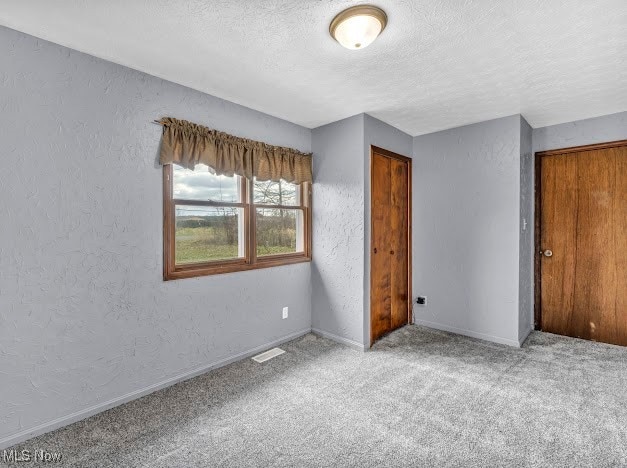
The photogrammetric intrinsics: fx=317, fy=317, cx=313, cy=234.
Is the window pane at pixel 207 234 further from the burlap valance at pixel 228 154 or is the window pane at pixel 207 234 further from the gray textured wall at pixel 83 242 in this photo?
the burlap valance at pixel 228 154

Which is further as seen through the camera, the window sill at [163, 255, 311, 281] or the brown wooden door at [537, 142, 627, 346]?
the brown wooden door at [537, 142, 627, 346]

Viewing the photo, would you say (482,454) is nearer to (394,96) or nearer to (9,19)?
(394,96)

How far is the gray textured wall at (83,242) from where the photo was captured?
1.83m

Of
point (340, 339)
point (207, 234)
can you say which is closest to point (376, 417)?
point (340, 339)

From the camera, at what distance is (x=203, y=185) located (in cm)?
274

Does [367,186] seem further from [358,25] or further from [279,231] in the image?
[358,25]

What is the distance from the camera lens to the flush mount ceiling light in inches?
63.5

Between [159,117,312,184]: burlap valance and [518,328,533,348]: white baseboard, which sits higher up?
[159,117,312,184]: burlap valance

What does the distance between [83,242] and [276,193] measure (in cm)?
175

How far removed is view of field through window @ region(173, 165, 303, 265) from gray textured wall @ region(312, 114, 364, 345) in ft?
0.99

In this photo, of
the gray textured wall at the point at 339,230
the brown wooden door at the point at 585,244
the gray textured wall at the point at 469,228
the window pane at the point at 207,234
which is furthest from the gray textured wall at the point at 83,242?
the brown wooden door at the point at 585,244

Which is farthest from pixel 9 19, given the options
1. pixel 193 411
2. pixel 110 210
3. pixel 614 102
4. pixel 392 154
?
pixel 614 102

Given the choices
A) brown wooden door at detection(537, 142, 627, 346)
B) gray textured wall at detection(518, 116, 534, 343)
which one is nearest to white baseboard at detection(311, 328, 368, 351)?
gray textured wall at detection(518, 116, 534, 343)

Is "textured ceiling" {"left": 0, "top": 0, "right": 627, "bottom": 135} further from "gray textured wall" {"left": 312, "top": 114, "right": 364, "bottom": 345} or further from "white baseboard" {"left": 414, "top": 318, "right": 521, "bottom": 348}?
"white baseboard" {"left": 414, "top": 318, "right": 521, "bottom": 348}
